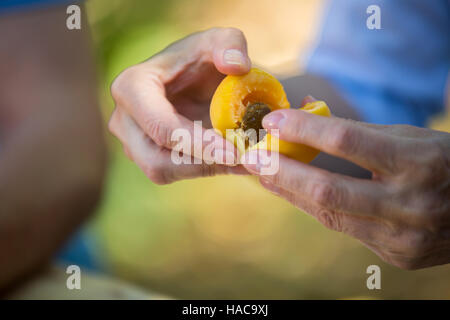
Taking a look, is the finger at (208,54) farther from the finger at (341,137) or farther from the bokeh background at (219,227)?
the bokeh background at (219,227)

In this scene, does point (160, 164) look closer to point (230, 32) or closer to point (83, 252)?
point (230, 32)

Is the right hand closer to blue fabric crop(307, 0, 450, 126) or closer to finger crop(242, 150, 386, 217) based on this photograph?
finger crop(242, 150, 386, 217)

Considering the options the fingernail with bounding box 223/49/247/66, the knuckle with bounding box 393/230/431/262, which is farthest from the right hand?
the knuckle with bounding box 393/230/431/262

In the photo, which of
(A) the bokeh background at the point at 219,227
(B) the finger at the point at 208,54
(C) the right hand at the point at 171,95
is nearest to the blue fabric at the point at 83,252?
(A) the bokeh background at the point at 219,227

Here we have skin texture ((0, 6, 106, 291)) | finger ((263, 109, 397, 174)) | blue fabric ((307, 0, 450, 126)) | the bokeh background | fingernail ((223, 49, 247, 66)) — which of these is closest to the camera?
finger ((263, 109, 397, 174))

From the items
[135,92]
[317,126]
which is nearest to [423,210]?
[317,126]

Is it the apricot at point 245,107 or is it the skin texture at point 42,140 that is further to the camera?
the skin texture at point 42,140
